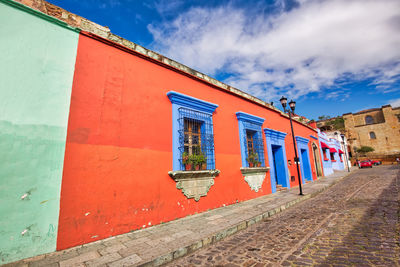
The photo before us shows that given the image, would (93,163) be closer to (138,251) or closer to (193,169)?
(138,251)

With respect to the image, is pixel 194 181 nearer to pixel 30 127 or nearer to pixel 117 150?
pixel 117 150

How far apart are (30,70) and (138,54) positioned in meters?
2.21

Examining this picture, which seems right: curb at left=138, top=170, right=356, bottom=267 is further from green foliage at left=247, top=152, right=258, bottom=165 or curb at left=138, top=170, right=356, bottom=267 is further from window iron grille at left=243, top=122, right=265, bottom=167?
window iron grille at left=243, top=122, right=265, bottom=167

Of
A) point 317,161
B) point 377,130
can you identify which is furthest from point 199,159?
point 377,130

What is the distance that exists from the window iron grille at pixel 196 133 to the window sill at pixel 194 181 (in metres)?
0.34

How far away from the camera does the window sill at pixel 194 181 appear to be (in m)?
4.69

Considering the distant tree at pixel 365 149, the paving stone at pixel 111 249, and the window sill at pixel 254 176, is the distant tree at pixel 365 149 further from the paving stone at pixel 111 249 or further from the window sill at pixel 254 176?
the paving stone at pixel 111 249

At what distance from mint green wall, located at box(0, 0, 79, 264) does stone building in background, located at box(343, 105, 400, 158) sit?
4290 cm

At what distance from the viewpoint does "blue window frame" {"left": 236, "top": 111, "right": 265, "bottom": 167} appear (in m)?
6.99

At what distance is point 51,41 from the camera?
354cm

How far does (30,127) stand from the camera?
3.07 m

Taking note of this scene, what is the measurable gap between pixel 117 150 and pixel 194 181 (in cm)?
222

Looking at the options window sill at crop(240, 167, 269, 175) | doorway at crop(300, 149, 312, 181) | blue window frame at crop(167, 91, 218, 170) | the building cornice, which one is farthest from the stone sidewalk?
doorway at crop(300, 149, 312, 181)

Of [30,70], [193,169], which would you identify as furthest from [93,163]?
[193,169]
